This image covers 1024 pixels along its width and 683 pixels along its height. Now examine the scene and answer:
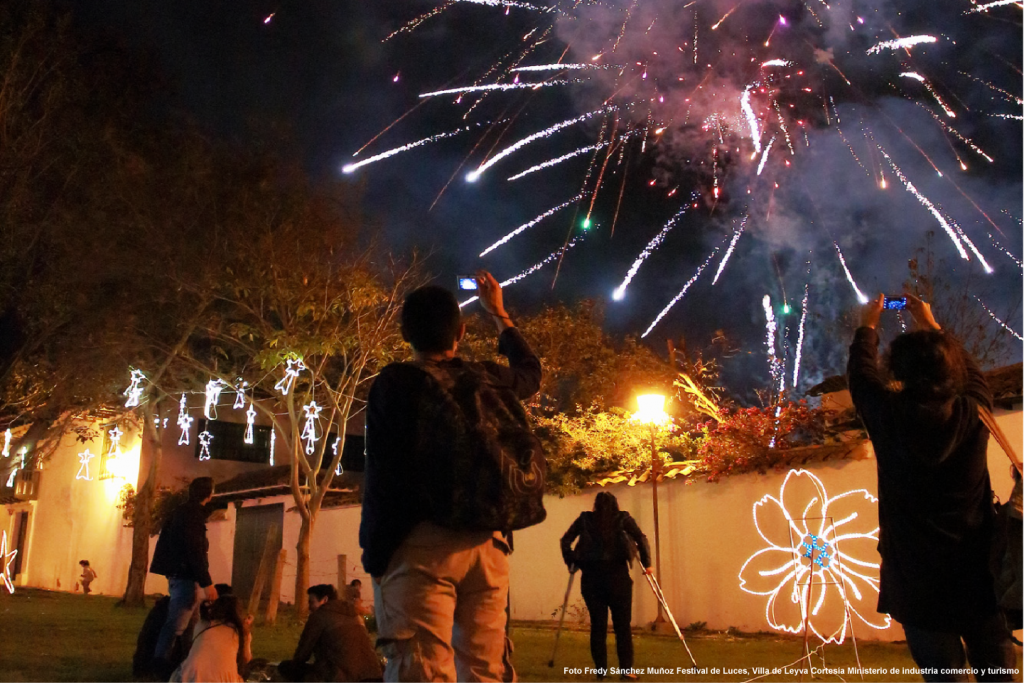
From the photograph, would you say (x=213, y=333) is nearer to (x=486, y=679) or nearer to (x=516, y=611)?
(x=516, y=611)

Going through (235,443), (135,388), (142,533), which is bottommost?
(142,533)

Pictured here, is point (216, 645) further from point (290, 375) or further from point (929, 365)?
point (290, 375)

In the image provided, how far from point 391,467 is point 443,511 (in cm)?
19

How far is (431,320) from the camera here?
265cm

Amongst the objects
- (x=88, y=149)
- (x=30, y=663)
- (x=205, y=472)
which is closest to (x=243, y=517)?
(x=205, y=472)

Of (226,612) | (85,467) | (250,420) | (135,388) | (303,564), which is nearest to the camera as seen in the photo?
(226,612)

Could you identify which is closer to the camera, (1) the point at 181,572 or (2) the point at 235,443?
(1) the point at 181,572

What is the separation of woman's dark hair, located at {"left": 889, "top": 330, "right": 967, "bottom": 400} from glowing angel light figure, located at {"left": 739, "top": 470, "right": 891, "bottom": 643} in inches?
256


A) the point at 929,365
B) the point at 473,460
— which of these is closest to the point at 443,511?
the point at 473,460

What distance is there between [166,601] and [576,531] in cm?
327

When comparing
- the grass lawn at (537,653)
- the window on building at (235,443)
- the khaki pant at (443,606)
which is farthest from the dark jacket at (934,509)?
the window on building at (235,443)

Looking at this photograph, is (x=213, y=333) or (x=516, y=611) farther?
(x=213, y=333)

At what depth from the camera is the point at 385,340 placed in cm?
1346

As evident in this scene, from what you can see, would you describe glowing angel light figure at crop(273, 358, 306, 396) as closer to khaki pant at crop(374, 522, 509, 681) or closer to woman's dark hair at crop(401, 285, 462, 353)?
woman's dark hair at crop(401, 285, 462, 353)
